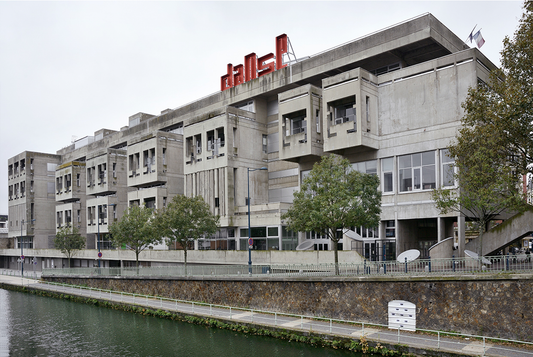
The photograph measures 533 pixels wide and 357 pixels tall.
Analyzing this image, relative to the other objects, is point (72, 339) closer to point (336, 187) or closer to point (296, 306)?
point (296, 306)

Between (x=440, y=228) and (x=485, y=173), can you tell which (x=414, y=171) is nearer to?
(x=440, y=228)

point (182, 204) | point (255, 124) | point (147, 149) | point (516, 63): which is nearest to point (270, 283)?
point (182, 204)

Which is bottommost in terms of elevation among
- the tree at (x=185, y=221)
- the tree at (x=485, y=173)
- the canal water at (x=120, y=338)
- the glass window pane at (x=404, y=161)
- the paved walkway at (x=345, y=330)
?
the canal water at (x=120, y=338)

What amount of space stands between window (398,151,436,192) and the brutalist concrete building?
9 centimetres

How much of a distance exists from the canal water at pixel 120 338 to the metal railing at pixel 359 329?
132cm

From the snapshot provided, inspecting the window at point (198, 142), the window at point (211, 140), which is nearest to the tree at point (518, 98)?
the window at point (211, 140)

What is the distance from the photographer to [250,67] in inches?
2159

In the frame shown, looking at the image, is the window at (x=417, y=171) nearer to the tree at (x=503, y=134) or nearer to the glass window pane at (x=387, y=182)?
the glass window pane at (x=387, y=182)

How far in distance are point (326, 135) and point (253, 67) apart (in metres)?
16.7

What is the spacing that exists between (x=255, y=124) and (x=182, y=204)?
15.0 m

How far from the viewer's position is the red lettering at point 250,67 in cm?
5444

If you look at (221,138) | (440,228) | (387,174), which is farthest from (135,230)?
(440,228)

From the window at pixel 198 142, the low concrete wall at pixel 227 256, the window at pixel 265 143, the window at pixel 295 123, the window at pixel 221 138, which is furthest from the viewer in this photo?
the window at pixel 198 142

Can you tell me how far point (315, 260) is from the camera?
131 feet
